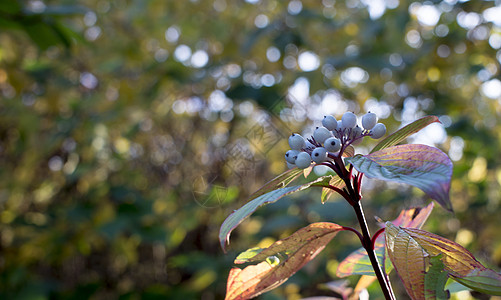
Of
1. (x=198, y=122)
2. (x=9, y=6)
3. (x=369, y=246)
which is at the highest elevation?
(x=369, y=246)

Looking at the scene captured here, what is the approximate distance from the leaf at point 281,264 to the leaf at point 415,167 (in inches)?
2.6

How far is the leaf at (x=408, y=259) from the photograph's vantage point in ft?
0.77

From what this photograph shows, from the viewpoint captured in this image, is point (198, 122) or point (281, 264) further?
point (198, 122)

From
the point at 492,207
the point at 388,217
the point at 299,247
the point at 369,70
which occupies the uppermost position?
the point at 299,247

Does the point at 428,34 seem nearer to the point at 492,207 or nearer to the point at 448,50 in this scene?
the point at 448,50

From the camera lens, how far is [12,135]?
170cm

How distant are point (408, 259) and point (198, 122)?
1461mm

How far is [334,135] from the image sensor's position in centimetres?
26

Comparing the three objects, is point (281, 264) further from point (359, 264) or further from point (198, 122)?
point (198, 122)

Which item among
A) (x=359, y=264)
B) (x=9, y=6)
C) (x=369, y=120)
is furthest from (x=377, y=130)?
(x=9, y=6)

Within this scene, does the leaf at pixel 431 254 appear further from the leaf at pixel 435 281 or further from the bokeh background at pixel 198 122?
the bokeh background at pixel 198 122

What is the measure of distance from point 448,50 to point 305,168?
132 centimetres

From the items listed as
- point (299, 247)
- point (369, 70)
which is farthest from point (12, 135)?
point (299, 247)

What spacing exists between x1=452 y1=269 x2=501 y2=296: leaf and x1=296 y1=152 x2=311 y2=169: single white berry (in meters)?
0.11
